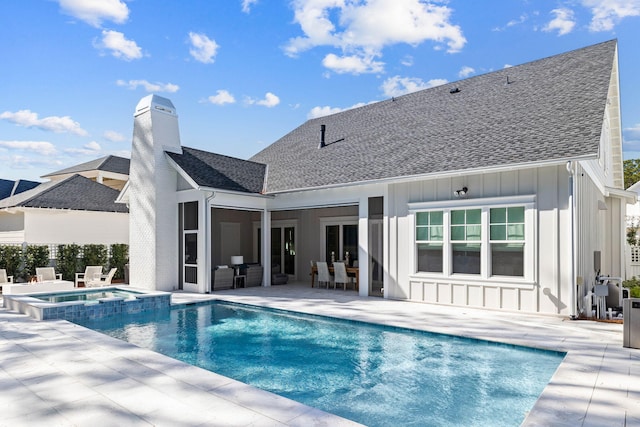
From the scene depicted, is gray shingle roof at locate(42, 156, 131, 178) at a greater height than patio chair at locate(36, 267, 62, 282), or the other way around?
gray shingle roof at locate(42, 156, 131, 178)

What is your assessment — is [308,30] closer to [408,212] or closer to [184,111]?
[184,111]

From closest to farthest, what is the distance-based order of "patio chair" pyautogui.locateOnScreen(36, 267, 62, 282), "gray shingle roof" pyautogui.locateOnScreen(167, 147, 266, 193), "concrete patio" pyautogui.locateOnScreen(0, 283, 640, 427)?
"concrete patio" pyautogui.locateOnScreen(0, 283, 640, 427)
"gray shingle roof" pyautogui.locateOnScreen(167, 147, 266, 193)
"patio chair" pyautogui.locateOnScreen(36, 267, 62, 282)

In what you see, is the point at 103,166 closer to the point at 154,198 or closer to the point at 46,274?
the point at 46,274

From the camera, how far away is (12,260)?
14508 millimetres

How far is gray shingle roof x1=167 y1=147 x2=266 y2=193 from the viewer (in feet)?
42.2

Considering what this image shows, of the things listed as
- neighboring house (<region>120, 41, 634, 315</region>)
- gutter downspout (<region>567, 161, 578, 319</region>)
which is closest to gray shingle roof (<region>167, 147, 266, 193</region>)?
neighboring house (<region>120, 41, 634, 315</region>)

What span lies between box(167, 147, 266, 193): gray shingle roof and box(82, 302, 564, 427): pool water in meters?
5.11

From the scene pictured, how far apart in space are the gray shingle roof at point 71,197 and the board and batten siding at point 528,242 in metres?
13.9

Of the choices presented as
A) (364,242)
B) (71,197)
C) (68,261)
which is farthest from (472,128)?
(71,197)

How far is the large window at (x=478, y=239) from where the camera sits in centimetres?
886

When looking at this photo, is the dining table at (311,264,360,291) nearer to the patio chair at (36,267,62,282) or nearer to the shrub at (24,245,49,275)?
the patio chair at (36,267,62,282)

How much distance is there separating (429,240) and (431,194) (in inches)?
47.0

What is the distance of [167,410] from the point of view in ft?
12.7

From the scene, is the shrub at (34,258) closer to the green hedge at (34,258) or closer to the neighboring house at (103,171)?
the green hedge at (34,258)
